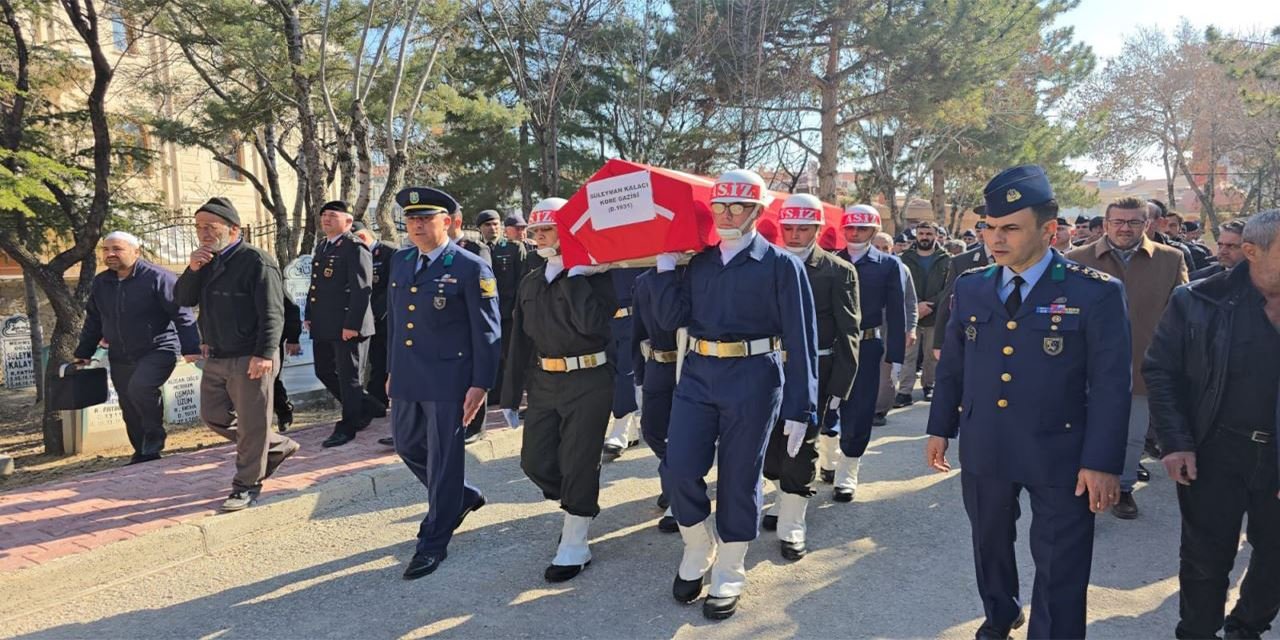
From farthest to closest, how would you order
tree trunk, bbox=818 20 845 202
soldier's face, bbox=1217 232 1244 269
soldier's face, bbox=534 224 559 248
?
tree trunk, bbox=818 20 845 202, soldier's face, bbox=1217 232 1244 269, soldier's face, bbox=534 224 559 248

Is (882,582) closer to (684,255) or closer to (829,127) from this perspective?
(684,255)

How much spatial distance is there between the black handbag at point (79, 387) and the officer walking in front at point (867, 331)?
6.44 m

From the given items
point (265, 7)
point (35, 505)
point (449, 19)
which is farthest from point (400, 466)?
point (265, 7)

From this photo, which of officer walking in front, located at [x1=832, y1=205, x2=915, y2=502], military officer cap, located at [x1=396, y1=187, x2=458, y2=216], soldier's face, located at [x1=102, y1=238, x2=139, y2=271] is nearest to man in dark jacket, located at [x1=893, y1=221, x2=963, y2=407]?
officer walking in front, located at [x1=832, y1=205, x2=915, y2=502]

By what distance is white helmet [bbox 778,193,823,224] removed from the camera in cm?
509

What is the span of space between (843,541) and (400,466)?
11.1ft

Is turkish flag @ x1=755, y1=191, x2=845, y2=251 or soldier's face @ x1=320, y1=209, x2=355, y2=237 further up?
soldier's face @ x1=320, y1=209, x2=355, y2=237

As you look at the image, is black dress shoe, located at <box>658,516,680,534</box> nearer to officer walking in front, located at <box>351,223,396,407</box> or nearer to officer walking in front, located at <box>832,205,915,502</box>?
officer walking in front, located at <box>832,205,915,502</box>

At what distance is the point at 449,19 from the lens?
1135cm

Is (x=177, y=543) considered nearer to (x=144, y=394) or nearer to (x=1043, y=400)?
(x=144, y=394)

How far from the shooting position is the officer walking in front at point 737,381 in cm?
363

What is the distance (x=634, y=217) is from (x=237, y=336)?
2.91m

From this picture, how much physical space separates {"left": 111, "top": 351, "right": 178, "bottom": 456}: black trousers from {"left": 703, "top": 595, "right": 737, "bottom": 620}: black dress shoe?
5.21 m

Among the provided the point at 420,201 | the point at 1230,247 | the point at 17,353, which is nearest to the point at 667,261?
the point at 420,201
